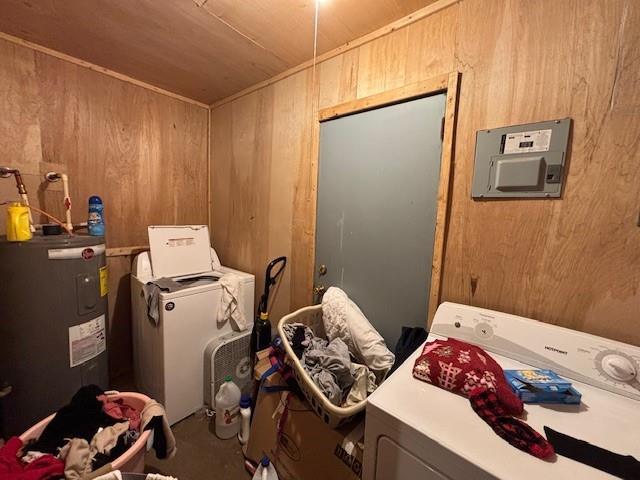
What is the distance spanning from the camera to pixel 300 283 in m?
1.84

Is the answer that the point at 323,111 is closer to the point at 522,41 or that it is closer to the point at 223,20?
the point at 223,20

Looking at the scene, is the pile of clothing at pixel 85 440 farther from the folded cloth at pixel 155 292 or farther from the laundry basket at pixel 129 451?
the folded cloth at pixel 155 292

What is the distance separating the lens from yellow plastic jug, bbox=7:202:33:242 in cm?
123

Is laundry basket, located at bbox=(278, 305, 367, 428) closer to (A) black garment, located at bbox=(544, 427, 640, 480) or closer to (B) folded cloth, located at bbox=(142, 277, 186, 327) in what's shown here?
(A) black garment, located at bbox=(544, 427, 640, 480)

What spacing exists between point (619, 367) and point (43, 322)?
230 centimetres

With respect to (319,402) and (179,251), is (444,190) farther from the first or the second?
(179,251)

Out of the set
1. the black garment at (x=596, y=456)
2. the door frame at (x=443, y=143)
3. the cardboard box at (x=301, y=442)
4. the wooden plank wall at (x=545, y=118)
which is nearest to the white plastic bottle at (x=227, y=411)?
the cardboard box at (x=301, y=442)

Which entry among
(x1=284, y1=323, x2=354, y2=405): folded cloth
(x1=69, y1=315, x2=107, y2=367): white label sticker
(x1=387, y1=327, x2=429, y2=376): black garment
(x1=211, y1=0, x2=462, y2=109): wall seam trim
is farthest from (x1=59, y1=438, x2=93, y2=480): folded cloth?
(x1=211, y1=0, x2=462, y2=109): wall seam trim

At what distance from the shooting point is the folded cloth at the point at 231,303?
1.83 m

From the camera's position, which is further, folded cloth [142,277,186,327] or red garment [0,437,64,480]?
folded cloth [142,277,186,327]

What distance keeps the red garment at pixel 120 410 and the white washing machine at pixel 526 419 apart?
97cm

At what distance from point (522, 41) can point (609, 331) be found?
1.11 meters

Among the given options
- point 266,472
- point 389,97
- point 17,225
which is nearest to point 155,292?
point 17,225

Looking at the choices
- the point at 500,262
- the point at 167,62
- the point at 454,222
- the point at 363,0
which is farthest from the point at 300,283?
the point at 167,62
